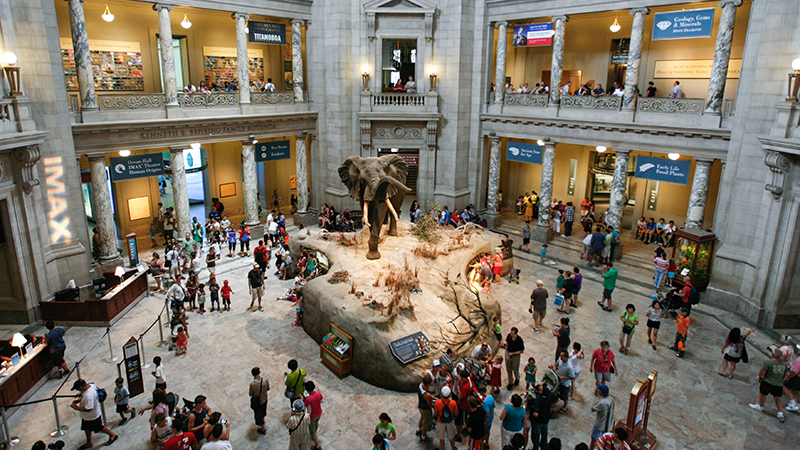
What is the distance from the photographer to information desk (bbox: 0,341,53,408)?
10.3m

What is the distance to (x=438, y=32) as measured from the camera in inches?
898

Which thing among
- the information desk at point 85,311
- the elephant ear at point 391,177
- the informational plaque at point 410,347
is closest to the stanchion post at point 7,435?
the information desk at point 85,311

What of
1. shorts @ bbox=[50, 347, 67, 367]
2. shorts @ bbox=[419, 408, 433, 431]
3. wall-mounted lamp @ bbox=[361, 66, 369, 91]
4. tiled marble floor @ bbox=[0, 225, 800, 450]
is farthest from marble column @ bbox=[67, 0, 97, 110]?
shorts @ bbox=[419, 408, 433, 431]

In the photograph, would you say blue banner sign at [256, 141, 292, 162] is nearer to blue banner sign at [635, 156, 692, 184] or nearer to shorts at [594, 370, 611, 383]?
blue banner sign at [635, 156, 692, 184]

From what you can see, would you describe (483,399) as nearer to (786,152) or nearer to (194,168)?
(786,152)

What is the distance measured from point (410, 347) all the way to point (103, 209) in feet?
42.6

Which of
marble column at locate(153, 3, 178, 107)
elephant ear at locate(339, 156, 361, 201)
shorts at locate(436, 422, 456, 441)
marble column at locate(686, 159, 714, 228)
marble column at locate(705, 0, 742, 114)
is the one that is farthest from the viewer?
marble column at locate(153, 3, 178, 107)

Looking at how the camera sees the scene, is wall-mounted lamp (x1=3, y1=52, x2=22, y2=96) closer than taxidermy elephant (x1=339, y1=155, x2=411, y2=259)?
Yes

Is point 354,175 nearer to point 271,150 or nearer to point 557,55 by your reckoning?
point 271,150

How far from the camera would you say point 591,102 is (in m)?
20.2

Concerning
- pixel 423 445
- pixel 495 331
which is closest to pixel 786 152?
pixel 495 331

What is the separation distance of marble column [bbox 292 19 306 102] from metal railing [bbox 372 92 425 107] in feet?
11.4

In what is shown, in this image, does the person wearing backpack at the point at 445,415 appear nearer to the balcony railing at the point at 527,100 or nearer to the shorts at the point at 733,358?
the shorts at the point at 733,358

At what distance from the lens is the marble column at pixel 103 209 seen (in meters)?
17.6
